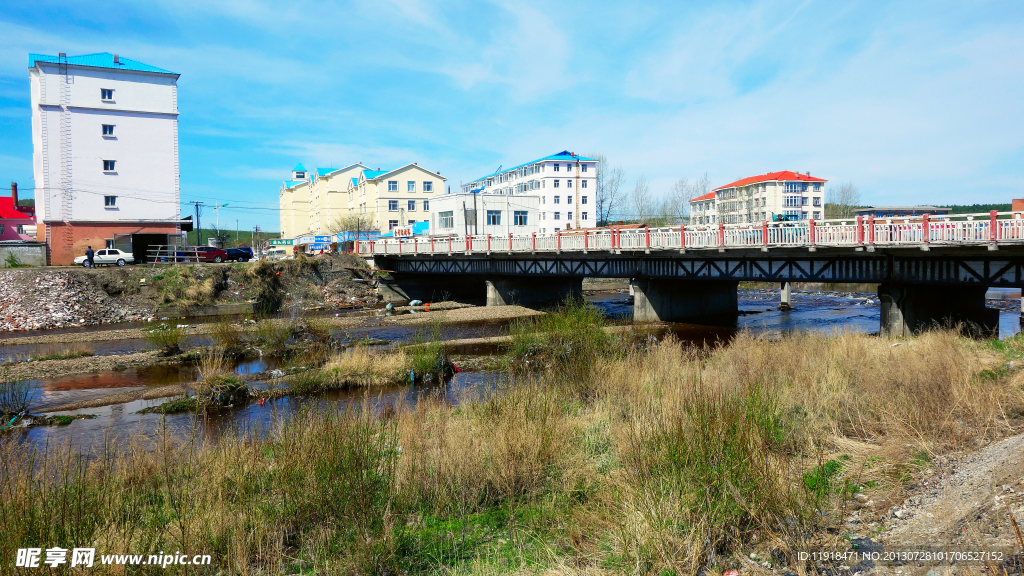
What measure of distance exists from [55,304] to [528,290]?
27.9 metres

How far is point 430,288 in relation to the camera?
150ft

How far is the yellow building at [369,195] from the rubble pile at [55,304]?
129 feet

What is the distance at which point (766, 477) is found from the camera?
4.63 m

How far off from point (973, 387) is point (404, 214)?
70.2 metres

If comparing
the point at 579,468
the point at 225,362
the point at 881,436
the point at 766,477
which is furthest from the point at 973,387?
the point at 225,362

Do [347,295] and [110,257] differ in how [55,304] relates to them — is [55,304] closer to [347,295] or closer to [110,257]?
[110,257]

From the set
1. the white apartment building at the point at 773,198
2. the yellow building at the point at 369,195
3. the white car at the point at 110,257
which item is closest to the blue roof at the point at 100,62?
the white car at the point at 110,257

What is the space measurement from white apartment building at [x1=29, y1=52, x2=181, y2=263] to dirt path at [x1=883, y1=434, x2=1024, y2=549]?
164 feet

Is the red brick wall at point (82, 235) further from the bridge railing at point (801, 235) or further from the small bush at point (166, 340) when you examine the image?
the bridge railing at point (801, 235)

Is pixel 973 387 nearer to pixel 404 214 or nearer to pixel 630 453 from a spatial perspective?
pixel 630 453

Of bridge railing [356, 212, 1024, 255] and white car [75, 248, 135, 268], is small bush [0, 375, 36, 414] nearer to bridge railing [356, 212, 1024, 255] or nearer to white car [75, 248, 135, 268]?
bridge railing [356, 212, 1024, 255]

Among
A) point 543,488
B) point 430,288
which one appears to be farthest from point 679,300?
point 543,488

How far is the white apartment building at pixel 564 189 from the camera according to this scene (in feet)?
256

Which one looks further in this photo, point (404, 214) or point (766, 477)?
point (404, 214)
